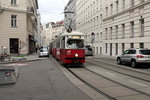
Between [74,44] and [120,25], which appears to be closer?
[74,44]

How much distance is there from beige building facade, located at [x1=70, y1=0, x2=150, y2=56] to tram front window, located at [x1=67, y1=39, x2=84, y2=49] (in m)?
9.96

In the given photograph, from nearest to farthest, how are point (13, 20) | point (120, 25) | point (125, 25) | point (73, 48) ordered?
point (73, 48)
point (125, 25)
point (120, 25)
point (13, 20)

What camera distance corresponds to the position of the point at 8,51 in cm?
3319

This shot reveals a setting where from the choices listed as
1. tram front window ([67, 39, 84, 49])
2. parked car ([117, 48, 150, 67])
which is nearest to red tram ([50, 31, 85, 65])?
tram front window ([67, 39, 84, 49])

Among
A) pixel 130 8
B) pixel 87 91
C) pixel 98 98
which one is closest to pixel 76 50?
pixel 87 91

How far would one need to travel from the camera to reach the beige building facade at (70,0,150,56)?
2577 centimetres

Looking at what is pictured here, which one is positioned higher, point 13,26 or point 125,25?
point 13,26

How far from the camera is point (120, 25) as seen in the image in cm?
3259

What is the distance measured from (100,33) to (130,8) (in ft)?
52.4

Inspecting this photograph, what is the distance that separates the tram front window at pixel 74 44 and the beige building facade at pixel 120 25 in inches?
392

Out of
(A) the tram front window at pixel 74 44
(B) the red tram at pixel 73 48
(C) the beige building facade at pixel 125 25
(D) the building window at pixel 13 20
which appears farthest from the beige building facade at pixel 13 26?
(A) the tram front window at pixel 74 44

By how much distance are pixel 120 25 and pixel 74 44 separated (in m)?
16.6

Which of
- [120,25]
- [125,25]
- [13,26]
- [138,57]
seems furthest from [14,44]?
[138,57]

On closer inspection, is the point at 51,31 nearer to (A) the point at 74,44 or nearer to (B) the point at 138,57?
(A) the point at 74,44
